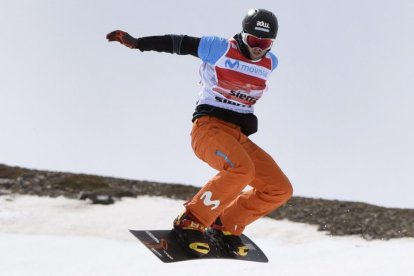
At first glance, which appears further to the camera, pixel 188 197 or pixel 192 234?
pixel 188 197

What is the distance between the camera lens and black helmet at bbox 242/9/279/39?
6.96 m

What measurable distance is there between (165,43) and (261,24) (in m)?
1.12

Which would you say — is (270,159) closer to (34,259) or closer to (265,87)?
(265,87)

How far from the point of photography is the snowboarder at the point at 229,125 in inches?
271

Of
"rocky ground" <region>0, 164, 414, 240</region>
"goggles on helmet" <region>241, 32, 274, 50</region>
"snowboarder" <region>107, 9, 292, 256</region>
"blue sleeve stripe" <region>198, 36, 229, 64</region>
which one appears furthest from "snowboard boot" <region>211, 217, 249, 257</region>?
"rocky ground" <region>0, 164, 414, 240</region>

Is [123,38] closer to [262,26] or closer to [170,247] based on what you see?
[262,26]

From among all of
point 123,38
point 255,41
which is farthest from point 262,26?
point 123,38

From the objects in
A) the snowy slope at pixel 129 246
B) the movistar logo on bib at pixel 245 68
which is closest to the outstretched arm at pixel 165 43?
the movistar logo on bib at pixel 245 68

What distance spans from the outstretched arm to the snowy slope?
742 cm

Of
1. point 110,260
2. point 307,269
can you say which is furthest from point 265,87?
point 110,260

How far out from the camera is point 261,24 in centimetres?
698

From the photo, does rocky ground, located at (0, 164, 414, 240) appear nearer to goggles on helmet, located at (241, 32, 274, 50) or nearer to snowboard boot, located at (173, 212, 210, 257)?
snowboard boot, located at (173, 212, 210, 257)

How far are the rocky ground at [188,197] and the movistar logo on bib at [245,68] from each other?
41.5 feet

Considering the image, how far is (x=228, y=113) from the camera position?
7234 millimetres
